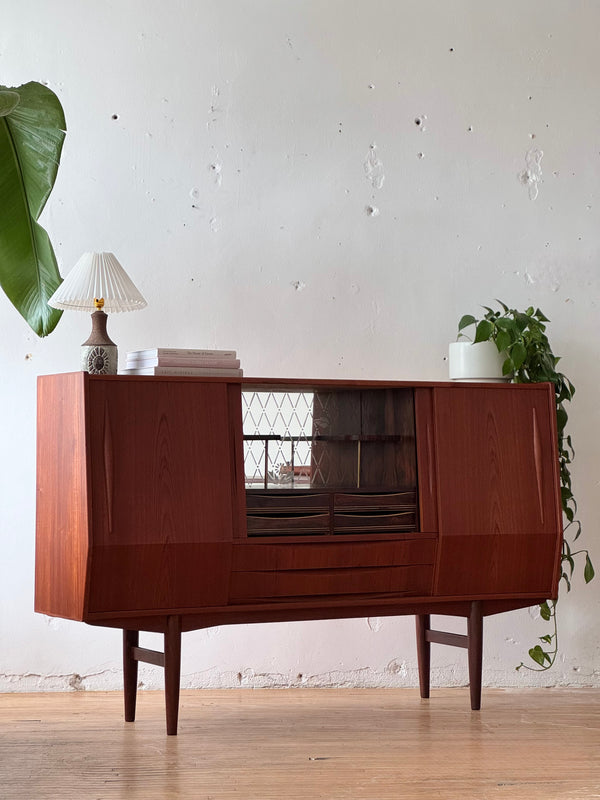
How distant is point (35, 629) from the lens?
3.62 meters

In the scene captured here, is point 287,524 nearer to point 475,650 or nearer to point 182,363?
point 182,363

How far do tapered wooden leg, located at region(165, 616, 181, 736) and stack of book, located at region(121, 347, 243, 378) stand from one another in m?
0.74

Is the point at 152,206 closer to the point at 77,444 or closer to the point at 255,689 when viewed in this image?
the point at 77,444

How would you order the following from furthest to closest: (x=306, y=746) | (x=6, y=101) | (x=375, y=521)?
1. (x=375, y=521)
2. (x=306, y=746)
3. (x=6, y=101)

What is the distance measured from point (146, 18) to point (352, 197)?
1.03 m

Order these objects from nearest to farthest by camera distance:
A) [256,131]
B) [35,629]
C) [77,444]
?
1. [77,444]
2. [35,629]
3. [256,131]

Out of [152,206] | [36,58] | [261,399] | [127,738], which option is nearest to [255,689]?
[127,738]

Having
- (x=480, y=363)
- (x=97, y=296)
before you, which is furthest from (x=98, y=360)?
(x=480, y=363)

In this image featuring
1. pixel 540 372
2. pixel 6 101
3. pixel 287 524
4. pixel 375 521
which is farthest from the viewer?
pixel 540 372

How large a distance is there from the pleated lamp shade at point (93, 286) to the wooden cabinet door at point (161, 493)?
0.30 metres

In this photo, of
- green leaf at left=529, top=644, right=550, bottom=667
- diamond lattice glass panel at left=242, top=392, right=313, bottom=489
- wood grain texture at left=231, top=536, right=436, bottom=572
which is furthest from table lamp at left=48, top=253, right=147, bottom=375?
green leaf at left=529, top=644, right=550, bottom=667

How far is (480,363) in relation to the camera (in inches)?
140

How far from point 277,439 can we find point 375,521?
0.42 metres

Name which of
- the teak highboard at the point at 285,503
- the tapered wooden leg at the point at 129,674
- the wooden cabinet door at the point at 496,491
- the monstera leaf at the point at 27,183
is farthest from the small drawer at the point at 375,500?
the monstera leaf at the point at 27,183
